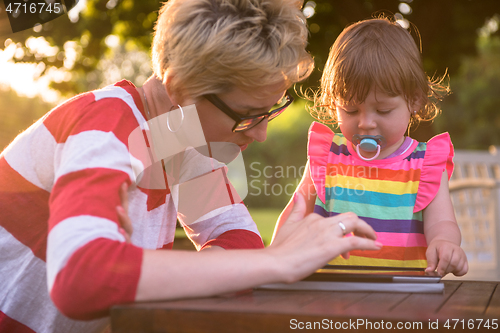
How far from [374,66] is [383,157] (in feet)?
1.33

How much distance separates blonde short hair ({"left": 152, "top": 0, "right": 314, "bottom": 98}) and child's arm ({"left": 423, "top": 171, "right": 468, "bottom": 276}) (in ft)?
2.43

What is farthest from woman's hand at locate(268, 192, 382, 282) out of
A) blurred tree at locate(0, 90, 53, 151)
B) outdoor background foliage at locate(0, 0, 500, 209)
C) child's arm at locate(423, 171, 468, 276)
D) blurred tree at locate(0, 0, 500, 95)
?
blurred tree at locate(0, 90, 53, 151)

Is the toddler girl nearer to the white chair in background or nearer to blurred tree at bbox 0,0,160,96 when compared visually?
the white chair in background

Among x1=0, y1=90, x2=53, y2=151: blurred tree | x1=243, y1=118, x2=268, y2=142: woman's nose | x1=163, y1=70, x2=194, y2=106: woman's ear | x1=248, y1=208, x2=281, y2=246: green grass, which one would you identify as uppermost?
x1=163, y1=70, x2=194, y2=106: woman's ear

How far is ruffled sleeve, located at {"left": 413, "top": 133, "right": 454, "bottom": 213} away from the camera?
70.0 inches

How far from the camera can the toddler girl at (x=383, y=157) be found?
175cm

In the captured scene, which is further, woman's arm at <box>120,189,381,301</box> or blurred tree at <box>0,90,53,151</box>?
blurred tree at <box>0,90,53,151</box>

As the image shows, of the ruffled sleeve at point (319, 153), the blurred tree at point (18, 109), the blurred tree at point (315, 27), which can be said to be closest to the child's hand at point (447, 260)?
the ruffled sleeve at point (319, 153)

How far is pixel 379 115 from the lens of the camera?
1.76 meters

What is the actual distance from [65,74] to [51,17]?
1.27 m

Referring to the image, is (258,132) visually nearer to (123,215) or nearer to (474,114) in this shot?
(123,215)

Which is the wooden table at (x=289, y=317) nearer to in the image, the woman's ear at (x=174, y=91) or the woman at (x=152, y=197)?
the woman at (x=152, y=197)

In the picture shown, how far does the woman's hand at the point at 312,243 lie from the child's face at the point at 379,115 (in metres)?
0.75

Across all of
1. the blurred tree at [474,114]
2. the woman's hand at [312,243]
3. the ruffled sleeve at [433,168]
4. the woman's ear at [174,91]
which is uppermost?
the woman's ear at [174,91]
